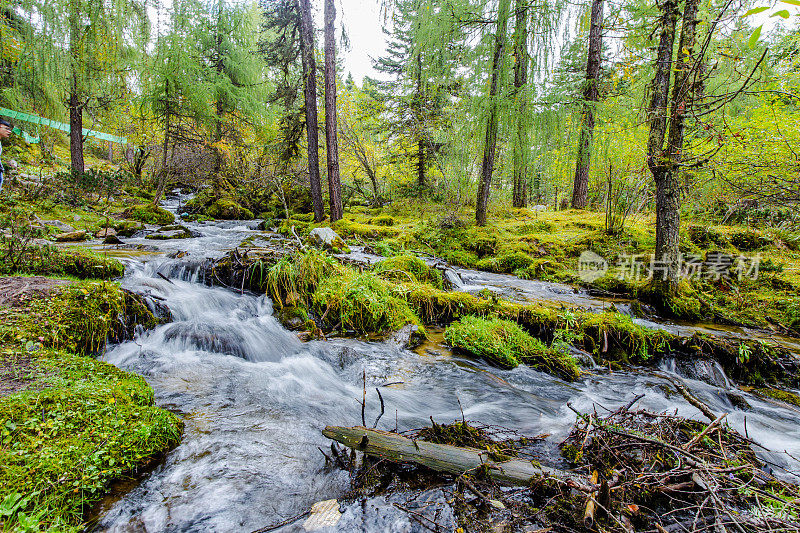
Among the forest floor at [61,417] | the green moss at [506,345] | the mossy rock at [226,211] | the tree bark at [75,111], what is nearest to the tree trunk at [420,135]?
the mossy rock at [226,211]

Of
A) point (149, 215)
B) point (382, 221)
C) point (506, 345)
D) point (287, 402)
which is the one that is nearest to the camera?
point (287, 402)

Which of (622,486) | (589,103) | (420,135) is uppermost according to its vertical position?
(420,135)

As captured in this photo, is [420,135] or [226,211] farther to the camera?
[226,211]

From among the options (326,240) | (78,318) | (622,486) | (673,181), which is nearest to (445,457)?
(622,486)

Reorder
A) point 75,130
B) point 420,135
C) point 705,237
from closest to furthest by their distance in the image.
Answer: point 705,237 → point 75,130 → point 420,135

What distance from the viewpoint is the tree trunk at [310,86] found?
36.9 feet

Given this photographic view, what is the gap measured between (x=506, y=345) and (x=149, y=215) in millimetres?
13979

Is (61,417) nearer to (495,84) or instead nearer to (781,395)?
(781,395)

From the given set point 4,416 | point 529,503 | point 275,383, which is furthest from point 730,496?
point 4,416

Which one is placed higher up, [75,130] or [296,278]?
[75,130]

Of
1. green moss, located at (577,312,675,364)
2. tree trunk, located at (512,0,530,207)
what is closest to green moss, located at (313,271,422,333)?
green moss, located at (577,312,675,364)

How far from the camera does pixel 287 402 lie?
3.39 meters

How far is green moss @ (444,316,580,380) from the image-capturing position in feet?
13.0

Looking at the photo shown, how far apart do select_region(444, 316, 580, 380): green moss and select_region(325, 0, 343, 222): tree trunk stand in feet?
27.7
